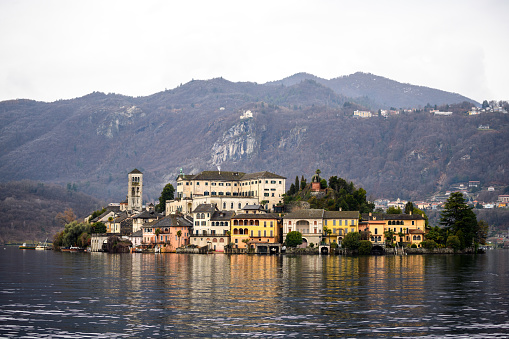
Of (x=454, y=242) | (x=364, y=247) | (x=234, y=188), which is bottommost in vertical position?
(x=364, y=247)

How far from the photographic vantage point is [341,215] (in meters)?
153

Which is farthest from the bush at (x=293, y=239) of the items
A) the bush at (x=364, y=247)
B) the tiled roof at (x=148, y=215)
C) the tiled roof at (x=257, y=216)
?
the tiled roof at (x=148, y=215)

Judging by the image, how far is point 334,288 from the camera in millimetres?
68062

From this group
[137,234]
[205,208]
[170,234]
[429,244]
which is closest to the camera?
[429,244]

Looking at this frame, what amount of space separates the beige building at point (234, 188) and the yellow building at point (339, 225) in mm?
27052

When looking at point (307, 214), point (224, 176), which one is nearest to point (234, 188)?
point (224, 176)

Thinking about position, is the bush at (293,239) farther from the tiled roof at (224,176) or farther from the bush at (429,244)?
the tiled roof at (224,176)

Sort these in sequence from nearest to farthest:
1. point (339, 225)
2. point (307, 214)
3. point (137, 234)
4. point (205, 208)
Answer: point (339, 225) → point (307, 214) → point (205, 208) → point (137, 234)

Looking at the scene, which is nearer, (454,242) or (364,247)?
(364,247)

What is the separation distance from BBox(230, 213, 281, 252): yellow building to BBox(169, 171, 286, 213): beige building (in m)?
20.9

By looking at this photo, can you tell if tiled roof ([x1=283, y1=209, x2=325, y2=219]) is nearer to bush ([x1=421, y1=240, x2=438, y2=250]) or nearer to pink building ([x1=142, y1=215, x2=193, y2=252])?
bush ([x1=421, y1=240, x2=438, y2=250])

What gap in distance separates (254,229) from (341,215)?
55.7 feet

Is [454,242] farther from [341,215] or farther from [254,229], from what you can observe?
[254,229]

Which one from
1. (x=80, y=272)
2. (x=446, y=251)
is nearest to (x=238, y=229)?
(x=446, y=251)
